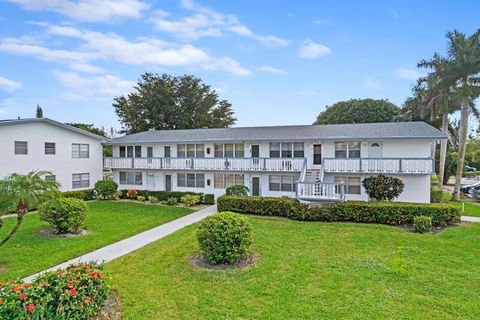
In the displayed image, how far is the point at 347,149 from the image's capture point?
20.6 meters

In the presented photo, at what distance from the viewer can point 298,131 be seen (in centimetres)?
2355

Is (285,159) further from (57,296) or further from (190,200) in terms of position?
(57,296)

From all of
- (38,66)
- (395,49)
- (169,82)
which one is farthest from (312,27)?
(169,82)

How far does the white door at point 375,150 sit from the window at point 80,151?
22582 millimetres

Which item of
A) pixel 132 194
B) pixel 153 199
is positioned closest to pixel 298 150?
pixel 153 199

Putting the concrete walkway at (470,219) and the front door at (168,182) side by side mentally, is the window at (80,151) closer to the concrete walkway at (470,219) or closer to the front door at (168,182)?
the front door at (168,182)

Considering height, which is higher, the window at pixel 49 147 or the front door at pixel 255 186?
the window at pixel 49 147

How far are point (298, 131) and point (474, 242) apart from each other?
13.7 meters

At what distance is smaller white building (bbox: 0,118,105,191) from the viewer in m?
20.1

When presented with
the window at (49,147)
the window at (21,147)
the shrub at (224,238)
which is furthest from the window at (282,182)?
the window at (21,147)

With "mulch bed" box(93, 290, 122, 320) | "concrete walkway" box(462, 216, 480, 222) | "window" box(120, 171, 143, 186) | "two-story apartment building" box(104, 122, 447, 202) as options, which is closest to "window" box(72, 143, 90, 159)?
"two-story apartment building" box(104, 122, 447, 202)

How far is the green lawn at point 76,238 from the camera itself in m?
10.1

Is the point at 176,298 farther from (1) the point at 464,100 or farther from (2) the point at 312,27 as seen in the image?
(1) the point at 464,100

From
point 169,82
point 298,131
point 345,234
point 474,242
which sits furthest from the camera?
point 169,82
